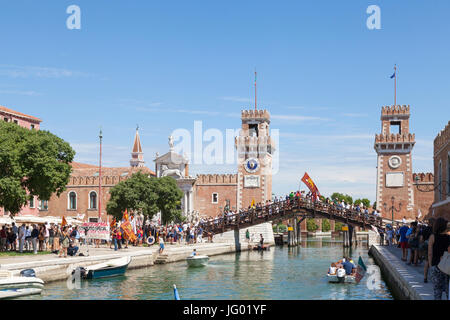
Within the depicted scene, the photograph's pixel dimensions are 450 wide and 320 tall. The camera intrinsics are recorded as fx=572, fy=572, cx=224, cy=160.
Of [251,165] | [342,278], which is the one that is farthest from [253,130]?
[342,278]

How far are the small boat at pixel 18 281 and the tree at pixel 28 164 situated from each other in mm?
9194

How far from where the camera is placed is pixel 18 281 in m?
18.9

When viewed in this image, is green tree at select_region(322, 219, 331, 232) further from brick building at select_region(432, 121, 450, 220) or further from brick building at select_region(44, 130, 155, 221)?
brick building at select_region(432, 121, 450, 220)

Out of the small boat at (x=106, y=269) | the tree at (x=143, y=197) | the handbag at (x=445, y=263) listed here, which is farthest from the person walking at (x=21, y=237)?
the handbag at (x=445, y=263)

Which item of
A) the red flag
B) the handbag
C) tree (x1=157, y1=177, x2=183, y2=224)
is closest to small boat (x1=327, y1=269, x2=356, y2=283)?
the handbag

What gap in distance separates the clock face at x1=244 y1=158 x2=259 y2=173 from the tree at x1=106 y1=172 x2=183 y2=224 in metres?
18.2

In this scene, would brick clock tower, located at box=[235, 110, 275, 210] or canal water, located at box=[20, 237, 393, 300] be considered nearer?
canal water, located at box=[20, 237, 393, 300]

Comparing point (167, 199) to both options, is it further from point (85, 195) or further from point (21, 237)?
point (85, 195)

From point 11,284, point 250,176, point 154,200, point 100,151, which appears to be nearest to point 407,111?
point 250,176

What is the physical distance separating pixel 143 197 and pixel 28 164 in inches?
700

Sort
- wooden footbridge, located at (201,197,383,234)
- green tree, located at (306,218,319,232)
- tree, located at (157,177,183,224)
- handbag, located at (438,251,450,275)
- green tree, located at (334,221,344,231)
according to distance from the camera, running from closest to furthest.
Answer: handbag, located at (438,251,450,275)
wooden footbridge, located at (201,197,383,234)
tree, located at (157,177,183,224)
green tree, located at (306,218,319,232)
green tree, located at (334,221,344,231)

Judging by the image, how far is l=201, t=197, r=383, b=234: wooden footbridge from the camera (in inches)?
1757

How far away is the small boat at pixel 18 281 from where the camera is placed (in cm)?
1845
